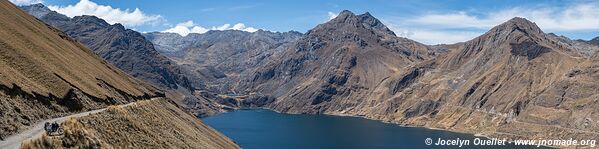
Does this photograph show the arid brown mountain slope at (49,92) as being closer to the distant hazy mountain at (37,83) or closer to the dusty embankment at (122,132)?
the distant hazy mountain at (37,83)

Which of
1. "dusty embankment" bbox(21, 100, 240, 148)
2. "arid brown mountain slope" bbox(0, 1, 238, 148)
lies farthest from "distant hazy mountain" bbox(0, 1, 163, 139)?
"dusty embankment" bbox(21, 100, 240, 148)

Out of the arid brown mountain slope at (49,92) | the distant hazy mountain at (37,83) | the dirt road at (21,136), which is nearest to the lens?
the dirt road at (21,136)

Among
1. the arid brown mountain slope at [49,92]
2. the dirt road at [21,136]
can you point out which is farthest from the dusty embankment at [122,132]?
the dirt road at [21,136]

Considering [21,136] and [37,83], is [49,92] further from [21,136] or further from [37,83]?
[21,136]

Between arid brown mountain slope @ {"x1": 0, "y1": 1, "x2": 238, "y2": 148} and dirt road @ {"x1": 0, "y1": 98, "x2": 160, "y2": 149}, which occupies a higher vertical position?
arid brown mountain slope @ {"x1": 0, "y1": 1, "x2": 238, "y2": 148}

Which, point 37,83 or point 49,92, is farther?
point 37,83

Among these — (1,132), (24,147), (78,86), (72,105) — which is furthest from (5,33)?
(24,147)

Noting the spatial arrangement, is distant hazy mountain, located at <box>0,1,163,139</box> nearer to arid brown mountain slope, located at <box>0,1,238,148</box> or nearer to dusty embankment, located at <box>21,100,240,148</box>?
arid brown mountain slope, located at <box>0,1,238,148</box>

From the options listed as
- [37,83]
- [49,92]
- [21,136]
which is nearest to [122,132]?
[21,136]
